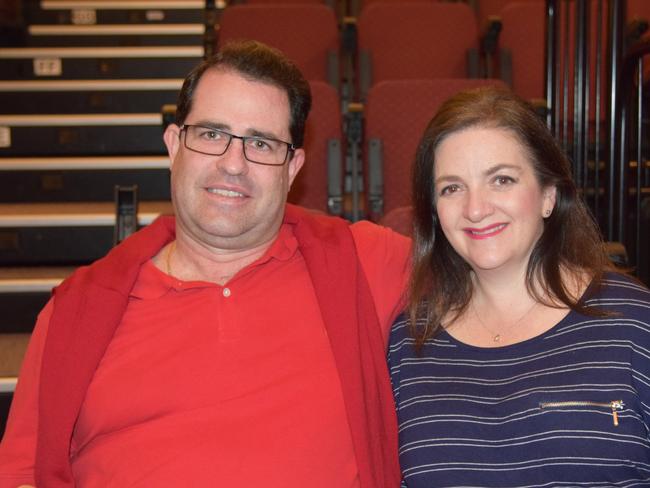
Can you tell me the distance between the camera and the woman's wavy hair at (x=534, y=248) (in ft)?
4.68

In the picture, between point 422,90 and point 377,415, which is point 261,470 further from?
point 422,90

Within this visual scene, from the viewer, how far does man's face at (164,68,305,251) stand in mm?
1646

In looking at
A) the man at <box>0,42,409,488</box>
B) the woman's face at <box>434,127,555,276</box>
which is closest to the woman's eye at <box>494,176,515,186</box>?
the woman's face at <box>434,127,555,276</box>

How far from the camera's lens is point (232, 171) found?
163cm

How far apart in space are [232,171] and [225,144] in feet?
0.24

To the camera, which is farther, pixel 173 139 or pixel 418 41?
pixel 418 41

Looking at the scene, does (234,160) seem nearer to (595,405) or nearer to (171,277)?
(171,277)

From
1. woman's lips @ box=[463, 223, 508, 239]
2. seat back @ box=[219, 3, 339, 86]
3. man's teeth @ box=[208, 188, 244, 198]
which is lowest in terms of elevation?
woman's lips @ box=[463, 223, 508, 239]

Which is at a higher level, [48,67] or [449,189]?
[48,67]

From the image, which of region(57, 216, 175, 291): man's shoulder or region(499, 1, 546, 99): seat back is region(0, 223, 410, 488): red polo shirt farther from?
region(499, 1, 546, 99): seat back

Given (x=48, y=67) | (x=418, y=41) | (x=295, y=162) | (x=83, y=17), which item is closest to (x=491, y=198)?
(x=295, y=162)

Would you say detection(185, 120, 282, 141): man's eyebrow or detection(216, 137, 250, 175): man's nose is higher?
detection(185, 120, 282, 141): man's eyebrow

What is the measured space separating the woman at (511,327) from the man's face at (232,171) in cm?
33

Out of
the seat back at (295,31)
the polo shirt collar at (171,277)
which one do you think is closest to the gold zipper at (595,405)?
the polo shirt collar at (171,277)
